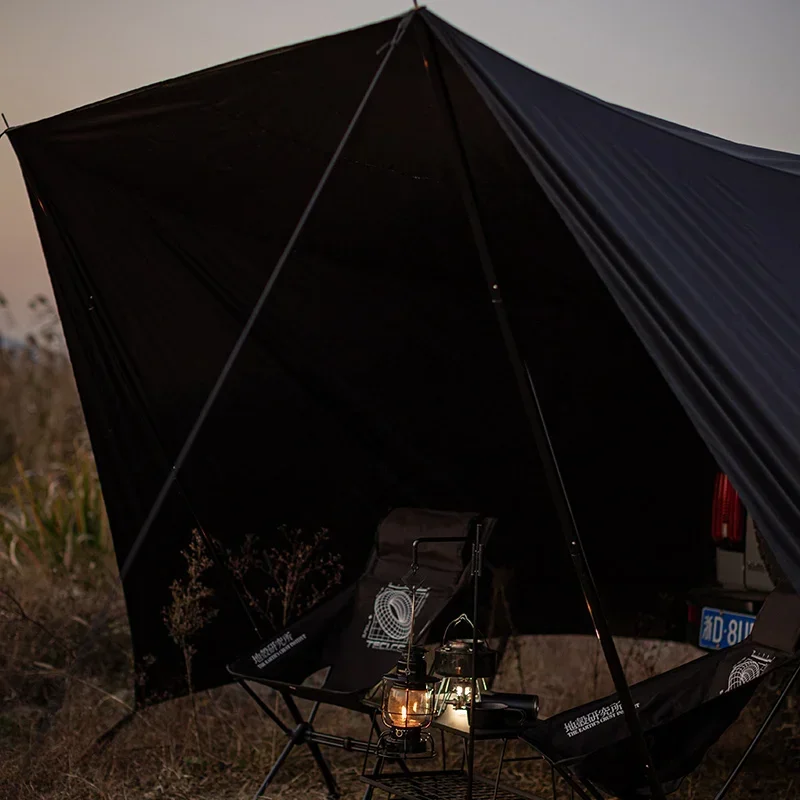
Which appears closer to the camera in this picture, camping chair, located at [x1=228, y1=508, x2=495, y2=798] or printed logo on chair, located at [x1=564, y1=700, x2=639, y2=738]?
printed logo on chair, located at [x1=564, y1=700, x2=639, y2=738]

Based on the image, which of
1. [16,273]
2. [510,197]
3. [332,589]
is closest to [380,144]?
[510,197]

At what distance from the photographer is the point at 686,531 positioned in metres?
4.43

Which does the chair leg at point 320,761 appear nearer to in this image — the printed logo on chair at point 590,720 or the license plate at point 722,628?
the printed logo on chair at point 590,720

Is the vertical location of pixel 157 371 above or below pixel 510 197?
below

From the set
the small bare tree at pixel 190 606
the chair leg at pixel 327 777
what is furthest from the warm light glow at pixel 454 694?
the small bare tree at pixel 190 606

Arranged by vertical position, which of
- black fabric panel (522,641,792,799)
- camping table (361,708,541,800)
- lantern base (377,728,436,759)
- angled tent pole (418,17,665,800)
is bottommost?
camping table (361,708,541,800)

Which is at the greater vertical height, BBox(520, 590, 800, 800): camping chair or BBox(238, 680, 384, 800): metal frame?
BBox(520, 590, 800, 800): camping chair

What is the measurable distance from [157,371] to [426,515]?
103cm

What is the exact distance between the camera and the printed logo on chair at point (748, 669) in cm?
269

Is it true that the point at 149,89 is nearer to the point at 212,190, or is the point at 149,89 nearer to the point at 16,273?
the point at 212,190

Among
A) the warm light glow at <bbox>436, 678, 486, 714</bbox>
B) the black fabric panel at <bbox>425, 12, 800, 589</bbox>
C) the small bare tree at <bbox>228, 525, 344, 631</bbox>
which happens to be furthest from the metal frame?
the black fabric panel at <bbox>425, 12, 800, 589</bbox>

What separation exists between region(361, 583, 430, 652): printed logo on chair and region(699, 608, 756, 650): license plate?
1001 mm

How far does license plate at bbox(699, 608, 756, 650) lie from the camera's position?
369 cm

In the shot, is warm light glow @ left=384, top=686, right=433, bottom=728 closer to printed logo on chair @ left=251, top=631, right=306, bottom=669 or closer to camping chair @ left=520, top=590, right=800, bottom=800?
camping chair @ left=520, top=590, right=800, bottom=800
